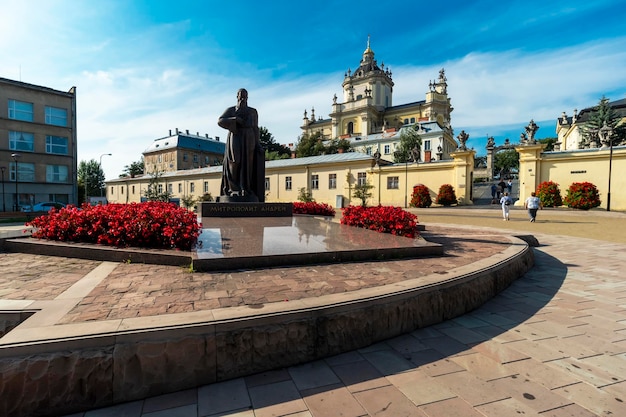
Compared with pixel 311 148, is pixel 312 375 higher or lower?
lower

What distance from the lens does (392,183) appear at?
2783cm

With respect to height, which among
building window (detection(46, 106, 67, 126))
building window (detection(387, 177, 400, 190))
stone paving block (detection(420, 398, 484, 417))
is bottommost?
stone paving block (detection(420, 398, 484, 417))

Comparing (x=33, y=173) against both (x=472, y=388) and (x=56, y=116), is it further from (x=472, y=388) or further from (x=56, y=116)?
(x=472, y=388)

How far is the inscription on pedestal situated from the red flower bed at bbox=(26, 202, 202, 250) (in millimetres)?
2977

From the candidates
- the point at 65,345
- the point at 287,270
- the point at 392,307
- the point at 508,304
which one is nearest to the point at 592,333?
the point at 508,304

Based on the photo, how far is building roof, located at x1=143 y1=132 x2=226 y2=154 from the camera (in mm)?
62278

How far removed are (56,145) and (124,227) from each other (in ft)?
108

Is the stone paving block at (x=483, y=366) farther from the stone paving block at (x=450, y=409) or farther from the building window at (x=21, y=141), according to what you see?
the building window at (x=21, y=141)

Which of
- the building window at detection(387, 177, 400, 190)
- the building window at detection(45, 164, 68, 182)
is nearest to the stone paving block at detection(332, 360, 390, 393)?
the building window at detection(387, 177, 400, 190)

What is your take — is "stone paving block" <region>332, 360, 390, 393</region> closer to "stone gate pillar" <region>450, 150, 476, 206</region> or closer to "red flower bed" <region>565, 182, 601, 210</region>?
"red flower bed" <region>565, 182, 601, 210</region>

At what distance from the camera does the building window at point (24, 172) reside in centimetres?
2755

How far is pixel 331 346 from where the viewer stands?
2.85 m

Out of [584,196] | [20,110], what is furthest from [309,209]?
[20,110]

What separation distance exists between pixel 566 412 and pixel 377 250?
3.32m
